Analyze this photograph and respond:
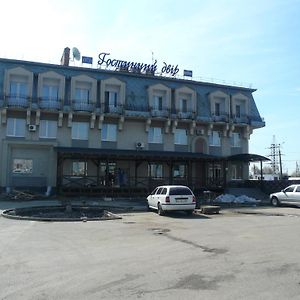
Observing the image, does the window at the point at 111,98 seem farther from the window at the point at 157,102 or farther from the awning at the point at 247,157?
Result: the awning at the point at 247,157

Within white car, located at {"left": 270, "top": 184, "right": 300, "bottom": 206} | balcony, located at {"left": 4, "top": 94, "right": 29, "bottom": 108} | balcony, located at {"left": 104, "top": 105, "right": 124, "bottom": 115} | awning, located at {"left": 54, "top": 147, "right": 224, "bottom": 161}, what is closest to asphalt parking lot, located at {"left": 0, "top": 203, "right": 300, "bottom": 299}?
white car, located at {"left": 270, "top": 184, "right": 300, "bottom": 206}

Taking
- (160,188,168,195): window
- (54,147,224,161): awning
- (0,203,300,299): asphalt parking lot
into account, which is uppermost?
(54,147,224,161): awning

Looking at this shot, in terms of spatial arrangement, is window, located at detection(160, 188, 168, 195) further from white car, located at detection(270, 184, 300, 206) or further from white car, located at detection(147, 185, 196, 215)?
white car, located at detection(270, 184, 300, 206)

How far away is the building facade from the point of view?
125 feet

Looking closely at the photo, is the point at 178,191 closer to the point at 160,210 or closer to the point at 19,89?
the point at 160,210

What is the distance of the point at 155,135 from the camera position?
42.8m

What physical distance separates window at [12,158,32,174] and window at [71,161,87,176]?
3879 millimetres

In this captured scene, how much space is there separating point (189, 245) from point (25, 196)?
22.8m

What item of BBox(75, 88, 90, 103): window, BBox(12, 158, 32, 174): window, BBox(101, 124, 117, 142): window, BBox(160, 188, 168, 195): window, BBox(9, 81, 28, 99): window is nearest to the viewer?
BBox(160, 188, 168, 195): window

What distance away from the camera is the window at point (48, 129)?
128ft

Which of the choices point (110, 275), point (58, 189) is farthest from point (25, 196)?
point (110, 275)

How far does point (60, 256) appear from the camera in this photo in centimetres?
1023

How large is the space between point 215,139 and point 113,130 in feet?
36.5

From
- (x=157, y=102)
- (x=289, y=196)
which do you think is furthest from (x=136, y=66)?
(x=289, y=196)
